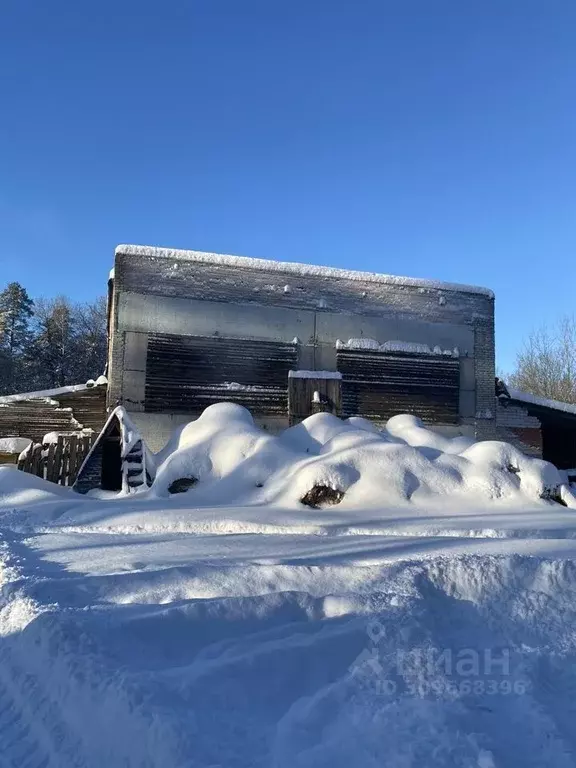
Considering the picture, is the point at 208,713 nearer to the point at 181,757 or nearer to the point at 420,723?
the point at 181,757

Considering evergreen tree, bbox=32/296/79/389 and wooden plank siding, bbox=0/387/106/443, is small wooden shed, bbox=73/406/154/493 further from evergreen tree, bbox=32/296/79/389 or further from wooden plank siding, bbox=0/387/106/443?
evergreen tree, bbox=32/296/79/389

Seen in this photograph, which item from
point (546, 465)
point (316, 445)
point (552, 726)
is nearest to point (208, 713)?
point (552, 726)

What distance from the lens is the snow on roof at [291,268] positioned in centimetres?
1532

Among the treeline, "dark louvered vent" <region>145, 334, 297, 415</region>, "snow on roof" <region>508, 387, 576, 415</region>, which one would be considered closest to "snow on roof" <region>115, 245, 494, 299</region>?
"dark louvered vent" <region>145, 334, 297, 415</region>

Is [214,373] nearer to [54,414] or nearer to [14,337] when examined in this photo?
[54,414]

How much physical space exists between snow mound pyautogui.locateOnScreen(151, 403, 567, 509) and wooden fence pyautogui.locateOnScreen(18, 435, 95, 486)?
8.04ft

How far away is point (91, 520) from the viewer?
8383 millimetres

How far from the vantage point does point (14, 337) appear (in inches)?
1544

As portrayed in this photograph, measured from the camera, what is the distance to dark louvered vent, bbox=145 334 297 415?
15055 mm

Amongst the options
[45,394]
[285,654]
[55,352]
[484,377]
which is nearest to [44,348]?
[55,352]

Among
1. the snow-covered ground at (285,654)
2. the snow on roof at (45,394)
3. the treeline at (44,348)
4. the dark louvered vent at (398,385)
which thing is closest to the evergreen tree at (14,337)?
the treeline at (44,348)

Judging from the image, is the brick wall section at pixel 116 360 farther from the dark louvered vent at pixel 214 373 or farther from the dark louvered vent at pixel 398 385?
the dark louvered vent at pixel 398 385

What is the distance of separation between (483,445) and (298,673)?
9143mm

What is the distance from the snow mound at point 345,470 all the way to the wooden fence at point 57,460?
8.04 ft
